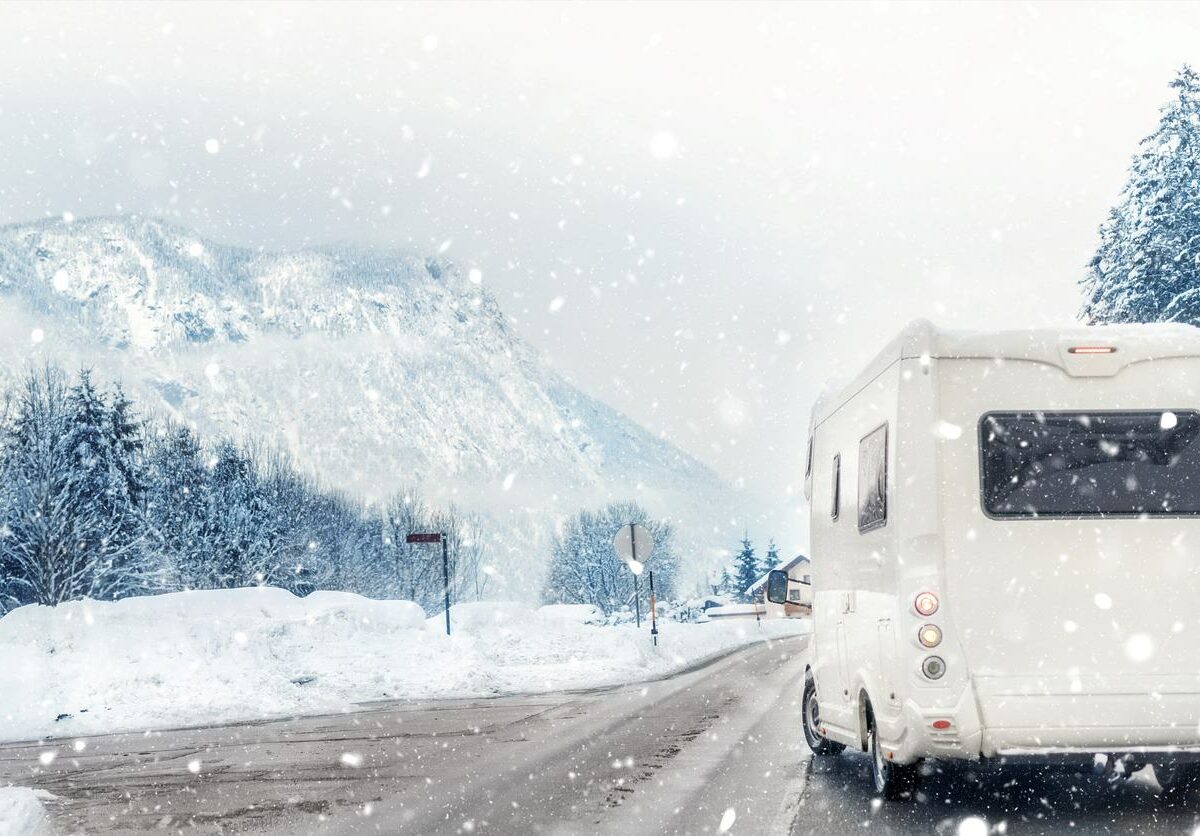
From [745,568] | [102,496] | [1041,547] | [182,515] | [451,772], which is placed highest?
[102,496]

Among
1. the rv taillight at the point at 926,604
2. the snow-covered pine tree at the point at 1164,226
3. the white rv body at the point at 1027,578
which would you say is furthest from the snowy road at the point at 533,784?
the snow-covered pine tree at the point at 1164,226

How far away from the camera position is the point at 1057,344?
7.51 meters

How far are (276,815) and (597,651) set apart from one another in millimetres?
23368

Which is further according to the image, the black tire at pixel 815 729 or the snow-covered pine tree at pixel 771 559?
the snow-covered pine tree at pixel 771 559

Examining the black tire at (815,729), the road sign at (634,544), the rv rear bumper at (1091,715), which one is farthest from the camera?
the road sign at (634,544)

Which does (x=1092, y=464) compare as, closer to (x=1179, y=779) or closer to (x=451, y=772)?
(x=1179, y=779)

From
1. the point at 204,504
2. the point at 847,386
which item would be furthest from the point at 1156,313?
the point at 204,504

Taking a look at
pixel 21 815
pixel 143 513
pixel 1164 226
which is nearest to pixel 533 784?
pixel 21 815

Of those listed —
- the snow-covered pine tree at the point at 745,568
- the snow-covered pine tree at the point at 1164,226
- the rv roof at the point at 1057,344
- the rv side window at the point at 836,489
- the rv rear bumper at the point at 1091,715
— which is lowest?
the snow-covered pine tree at the point at 745,568

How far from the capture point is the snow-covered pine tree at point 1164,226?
109 ft

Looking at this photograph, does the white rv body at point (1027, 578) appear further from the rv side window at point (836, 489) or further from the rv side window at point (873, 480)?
the rv side window at point (836, 489)

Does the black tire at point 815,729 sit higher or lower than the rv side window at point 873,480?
lower

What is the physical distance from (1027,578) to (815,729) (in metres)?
4.31

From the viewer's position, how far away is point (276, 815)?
8.57 m
